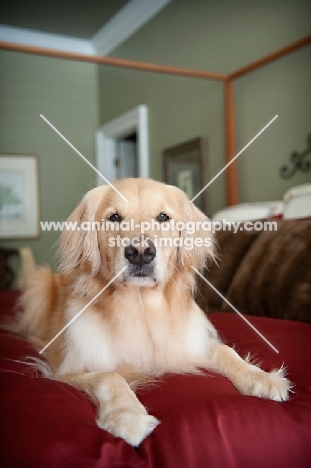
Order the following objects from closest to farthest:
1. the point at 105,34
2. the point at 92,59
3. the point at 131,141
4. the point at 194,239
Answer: the point at 194,239 < the point at 92,59 < the point at 131,141 < the point at 105,34

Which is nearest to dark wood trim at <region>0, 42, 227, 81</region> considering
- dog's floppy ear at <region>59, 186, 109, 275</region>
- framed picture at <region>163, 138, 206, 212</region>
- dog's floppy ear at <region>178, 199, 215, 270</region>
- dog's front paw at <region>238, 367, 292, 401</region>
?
framed picture at <region>163, 138, 206, 212</region>

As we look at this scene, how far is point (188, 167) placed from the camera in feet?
10.6

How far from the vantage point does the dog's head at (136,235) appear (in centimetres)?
129

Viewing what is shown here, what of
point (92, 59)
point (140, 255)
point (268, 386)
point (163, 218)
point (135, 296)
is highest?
point (92, 59)

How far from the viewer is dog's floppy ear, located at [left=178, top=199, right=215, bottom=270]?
5.02 ft

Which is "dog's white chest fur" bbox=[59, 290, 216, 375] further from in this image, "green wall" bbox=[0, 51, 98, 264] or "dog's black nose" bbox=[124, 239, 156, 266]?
"green wall" bbox=[0, 51, 98, 264]

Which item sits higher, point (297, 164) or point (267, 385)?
point (297, 164)

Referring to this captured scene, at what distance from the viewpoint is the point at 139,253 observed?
49.4 inches

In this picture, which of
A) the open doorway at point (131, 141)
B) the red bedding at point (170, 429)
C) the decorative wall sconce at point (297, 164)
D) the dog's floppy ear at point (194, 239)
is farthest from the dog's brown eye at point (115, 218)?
the decorative wall sconce at point (297, 164)

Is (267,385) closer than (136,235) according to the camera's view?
Yes

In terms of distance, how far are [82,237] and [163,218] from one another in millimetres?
275

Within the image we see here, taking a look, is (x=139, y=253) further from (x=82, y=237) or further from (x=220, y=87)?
(x=220, y=87)

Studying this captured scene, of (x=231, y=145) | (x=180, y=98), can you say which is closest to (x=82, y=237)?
(x=231, y=145)

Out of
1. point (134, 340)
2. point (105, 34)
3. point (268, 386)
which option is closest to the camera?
point (268, 386)
